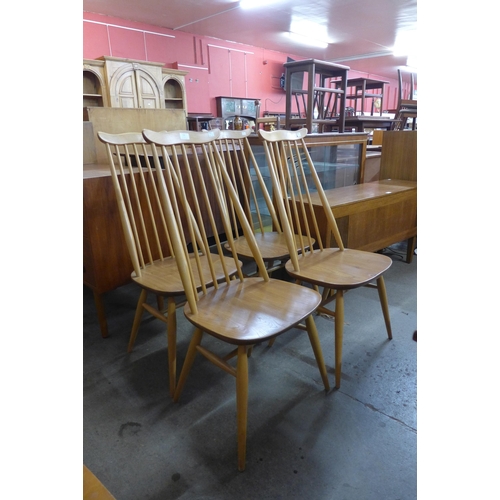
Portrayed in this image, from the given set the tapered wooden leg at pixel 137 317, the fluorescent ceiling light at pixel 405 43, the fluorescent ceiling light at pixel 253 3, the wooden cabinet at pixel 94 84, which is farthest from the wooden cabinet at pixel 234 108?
the tapered wooden leg at pixel 137 317

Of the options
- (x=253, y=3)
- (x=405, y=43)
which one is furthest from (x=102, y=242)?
(x=405, y=43)

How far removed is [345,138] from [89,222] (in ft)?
6.30

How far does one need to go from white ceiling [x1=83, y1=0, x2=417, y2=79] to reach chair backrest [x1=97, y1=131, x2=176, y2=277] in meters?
4.90

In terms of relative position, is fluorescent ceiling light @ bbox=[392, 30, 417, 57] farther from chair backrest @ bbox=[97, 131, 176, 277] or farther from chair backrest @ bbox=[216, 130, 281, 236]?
chair backrest @ bbox=[97, 131, 176, 277]

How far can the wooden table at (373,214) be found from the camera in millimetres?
2057

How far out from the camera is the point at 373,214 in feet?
7.45

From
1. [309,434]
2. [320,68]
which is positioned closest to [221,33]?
[320,68]

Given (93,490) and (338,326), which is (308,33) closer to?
(338,326)

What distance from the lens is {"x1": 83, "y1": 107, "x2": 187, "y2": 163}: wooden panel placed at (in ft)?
7.54

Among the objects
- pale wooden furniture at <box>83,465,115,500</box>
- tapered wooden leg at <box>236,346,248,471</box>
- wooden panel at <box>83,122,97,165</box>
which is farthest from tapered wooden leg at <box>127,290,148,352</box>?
wooden panel at <box>83,122,97,165</box>

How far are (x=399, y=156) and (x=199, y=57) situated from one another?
5.76 m

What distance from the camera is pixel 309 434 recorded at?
1.18 meters
